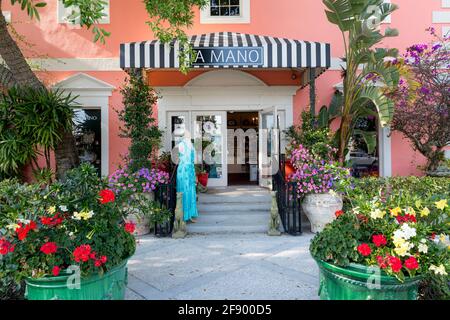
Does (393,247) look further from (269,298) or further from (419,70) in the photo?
(419,70)

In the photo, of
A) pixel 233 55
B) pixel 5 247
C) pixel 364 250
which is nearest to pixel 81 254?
pixel 5 247

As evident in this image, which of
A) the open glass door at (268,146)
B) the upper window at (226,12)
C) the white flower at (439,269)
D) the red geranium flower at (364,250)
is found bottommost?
the white flower at (439,269)

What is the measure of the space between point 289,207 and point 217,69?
13.7ft

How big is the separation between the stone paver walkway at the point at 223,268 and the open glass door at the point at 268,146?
2194 millimetres

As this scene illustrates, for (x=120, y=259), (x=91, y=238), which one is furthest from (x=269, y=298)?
(x=91, y=238)

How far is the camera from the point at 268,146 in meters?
7.80

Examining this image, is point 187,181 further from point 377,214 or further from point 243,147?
point 243,147

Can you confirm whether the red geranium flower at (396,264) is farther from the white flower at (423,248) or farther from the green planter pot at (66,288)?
the green planter pot at (66,288)

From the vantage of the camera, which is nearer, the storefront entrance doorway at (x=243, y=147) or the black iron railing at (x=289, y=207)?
the black iron railing at (x=289, y=207)

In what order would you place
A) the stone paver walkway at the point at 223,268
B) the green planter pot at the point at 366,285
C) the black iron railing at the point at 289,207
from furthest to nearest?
the black iron railing at the point at 289,207, the stone paver walkway at the point at 223,268, the green planter pot at the point at 366,285

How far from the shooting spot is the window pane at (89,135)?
25.9 ft

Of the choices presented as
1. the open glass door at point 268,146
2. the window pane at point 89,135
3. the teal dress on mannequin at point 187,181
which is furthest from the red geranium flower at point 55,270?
the window pane at point 89,135

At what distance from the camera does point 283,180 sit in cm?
590

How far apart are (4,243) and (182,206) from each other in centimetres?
333
